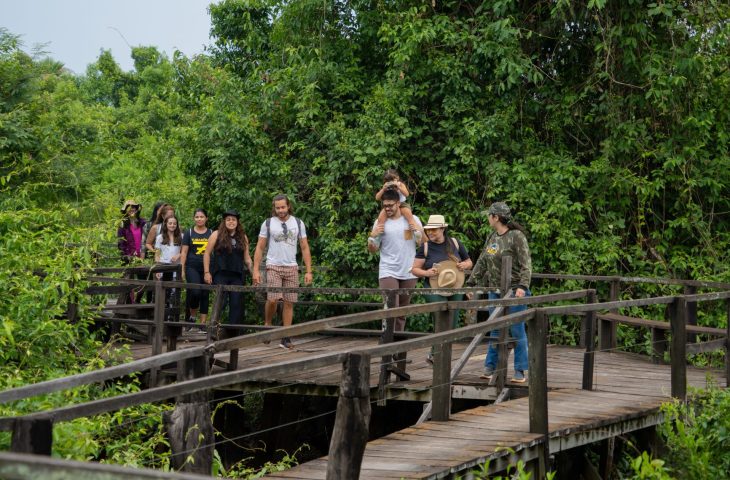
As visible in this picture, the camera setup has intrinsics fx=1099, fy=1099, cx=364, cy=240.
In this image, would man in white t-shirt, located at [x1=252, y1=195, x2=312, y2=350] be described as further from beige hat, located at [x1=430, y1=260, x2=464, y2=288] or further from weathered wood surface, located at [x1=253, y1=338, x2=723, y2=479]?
beige hat, located at [x1=430, y1=260, x2=464, y2=288]

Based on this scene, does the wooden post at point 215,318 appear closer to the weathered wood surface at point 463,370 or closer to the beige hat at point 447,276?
the weathered wood surface at point 463,370

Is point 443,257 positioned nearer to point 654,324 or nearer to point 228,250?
point 654,324

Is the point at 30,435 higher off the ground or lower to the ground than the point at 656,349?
higher

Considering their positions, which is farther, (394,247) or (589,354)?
(394,247)

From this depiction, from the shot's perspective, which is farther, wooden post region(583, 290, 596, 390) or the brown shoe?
the brown shoe

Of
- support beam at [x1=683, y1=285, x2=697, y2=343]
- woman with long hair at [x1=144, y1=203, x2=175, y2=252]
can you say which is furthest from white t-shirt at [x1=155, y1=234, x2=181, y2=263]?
support beam at [x1=683, y1=285, x2=697, y2=343]

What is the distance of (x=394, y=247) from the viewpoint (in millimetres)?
11430

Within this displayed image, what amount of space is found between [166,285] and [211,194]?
19.5ft

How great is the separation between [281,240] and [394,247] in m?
1.61

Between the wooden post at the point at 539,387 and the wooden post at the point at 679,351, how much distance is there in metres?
1.93

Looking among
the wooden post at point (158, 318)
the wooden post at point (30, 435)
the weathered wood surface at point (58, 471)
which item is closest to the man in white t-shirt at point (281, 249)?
the wooden post at point (158, 318)

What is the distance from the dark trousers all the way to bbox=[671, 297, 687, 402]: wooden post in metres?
5.32

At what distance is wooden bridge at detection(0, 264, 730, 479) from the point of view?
5.51 m

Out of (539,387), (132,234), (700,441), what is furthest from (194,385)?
(132,234)
